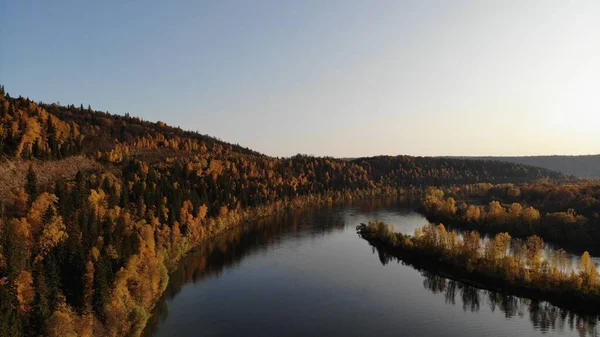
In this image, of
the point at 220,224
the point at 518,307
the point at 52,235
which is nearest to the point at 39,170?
the point at 52,235

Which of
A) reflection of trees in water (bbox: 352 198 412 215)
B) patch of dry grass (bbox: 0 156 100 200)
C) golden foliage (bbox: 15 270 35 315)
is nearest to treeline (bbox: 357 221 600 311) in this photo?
golden foliage (bbox: 15 270 35 315)

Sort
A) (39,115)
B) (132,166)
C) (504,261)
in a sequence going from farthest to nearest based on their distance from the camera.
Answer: (132,166) → (39,115) → (504,261)

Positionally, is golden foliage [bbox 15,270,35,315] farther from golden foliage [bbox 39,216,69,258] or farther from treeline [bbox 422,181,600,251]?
treeline [bbox 422,181,600,251]

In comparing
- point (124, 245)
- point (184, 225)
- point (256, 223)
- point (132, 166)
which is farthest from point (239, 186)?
point (124, 245)

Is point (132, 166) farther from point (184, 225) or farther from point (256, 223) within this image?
point (256, 223)

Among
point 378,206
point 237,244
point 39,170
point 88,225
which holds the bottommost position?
point 237,244

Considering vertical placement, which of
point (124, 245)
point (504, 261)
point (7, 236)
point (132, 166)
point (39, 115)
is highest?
point (39, 115)

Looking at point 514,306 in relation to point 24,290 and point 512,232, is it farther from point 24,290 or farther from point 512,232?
point 24,290
